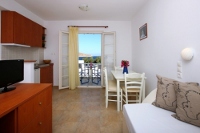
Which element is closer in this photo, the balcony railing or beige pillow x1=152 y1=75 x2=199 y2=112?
beige pillow x1=152 y1=75 x2=199 y2=112

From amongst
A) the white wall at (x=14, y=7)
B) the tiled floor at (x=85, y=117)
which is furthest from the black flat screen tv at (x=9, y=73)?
the white wall at (x=14, y=7)

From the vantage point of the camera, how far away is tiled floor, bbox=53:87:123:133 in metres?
2.01

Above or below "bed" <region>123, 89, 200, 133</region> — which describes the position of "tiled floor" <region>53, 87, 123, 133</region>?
below

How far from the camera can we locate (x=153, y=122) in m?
1.21

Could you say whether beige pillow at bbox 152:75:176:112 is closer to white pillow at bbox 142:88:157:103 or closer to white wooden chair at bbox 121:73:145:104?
white pillow at bbox 142:88:157:103

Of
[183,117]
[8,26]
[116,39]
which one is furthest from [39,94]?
[116,39]

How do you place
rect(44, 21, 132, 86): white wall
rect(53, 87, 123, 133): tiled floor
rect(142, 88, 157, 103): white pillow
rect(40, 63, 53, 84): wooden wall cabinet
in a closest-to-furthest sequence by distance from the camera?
rect(142, 88, 157, 103): white pillow → rect(53, 87, 123, 133): tiled floor → rect(40, 63, 53, 84): wooden wall cabinet → rect(44, 21, 132, 86): white wall

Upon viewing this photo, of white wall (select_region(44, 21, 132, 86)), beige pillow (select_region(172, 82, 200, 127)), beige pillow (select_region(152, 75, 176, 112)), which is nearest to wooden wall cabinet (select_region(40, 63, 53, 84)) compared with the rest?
white wall (select_region(44, 21, 132, 86))

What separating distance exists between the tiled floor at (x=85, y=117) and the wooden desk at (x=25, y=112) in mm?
509

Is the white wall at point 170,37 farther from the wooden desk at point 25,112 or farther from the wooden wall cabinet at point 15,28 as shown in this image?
the wooden wall cabinet at point 15,28

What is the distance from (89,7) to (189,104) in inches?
128

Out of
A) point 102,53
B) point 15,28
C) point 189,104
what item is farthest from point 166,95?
point 102,53

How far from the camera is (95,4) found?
10.7 feet

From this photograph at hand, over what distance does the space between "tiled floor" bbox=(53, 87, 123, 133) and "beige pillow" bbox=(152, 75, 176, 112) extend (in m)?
0.85
